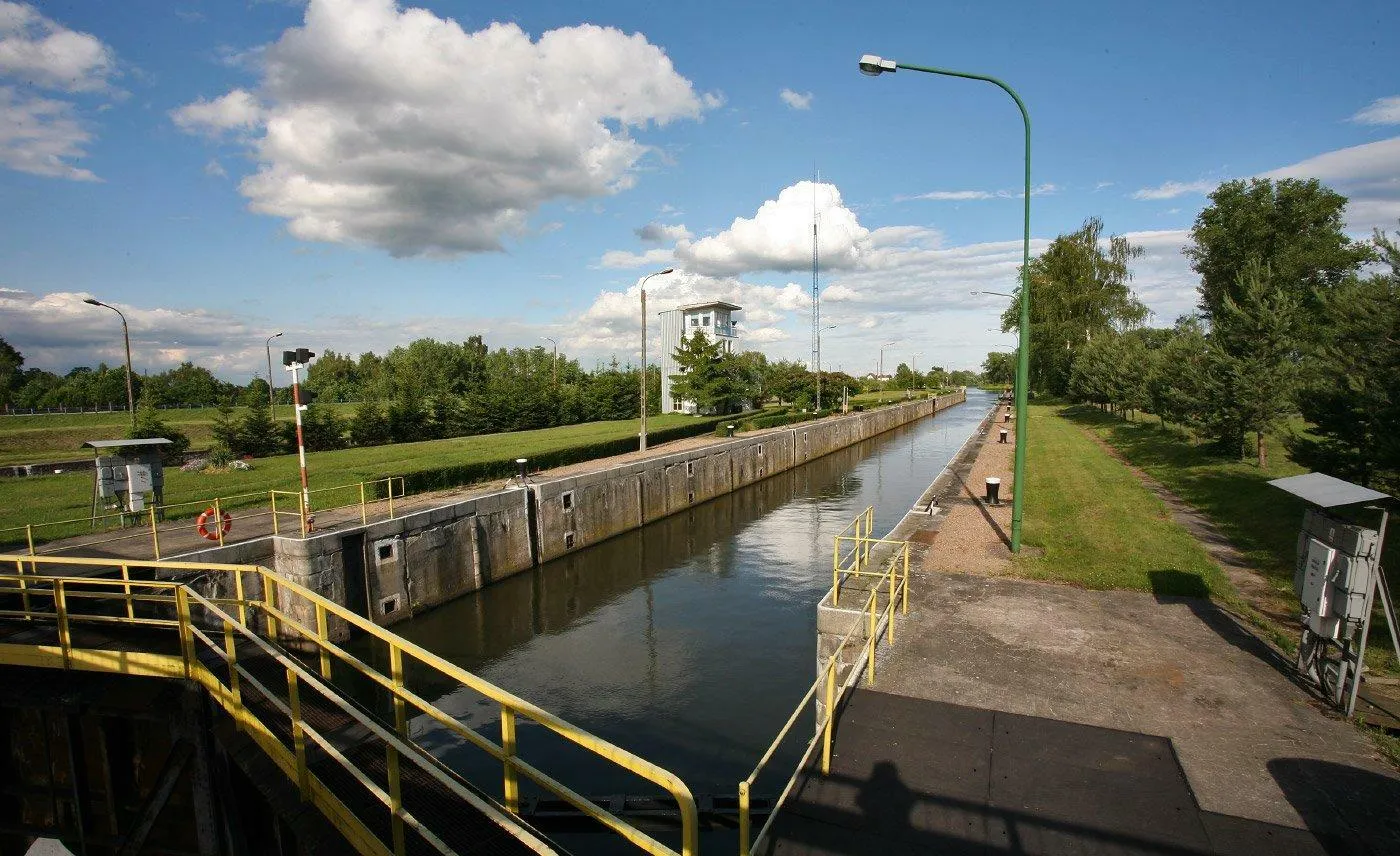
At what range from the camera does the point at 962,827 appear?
207 inches

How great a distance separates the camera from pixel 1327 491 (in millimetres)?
7715

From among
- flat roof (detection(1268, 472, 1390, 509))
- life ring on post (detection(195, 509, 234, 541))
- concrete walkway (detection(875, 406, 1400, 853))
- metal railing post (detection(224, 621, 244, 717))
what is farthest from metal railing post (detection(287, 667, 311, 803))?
life ring on post (detection(195, 509, 234, 541))

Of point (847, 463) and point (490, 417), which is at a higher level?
point (490, 417)

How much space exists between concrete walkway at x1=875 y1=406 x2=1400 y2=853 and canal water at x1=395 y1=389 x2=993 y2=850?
10.7 ft

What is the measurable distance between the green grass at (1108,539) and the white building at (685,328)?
4308cm

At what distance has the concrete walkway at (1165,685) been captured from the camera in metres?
5.59

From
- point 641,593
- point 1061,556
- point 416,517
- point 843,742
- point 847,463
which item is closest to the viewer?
point 843,742

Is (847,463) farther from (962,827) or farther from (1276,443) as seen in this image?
(962,827)

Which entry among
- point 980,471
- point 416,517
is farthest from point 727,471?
point 416,517

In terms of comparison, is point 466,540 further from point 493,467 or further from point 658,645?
point 658,645

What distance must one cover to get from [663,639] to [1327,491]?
455 inches

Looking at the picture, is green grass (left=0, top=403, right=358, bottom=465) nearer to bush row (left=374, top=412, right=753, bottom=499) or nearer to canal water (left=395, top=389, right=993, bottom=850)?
bush row (left=374, top=412, right=753, bottom=499)

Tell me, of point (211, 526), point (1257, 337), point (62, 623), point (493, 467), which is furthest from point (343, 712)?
point (1257, 337)

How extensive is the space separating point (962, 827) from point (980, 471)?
870 inches
